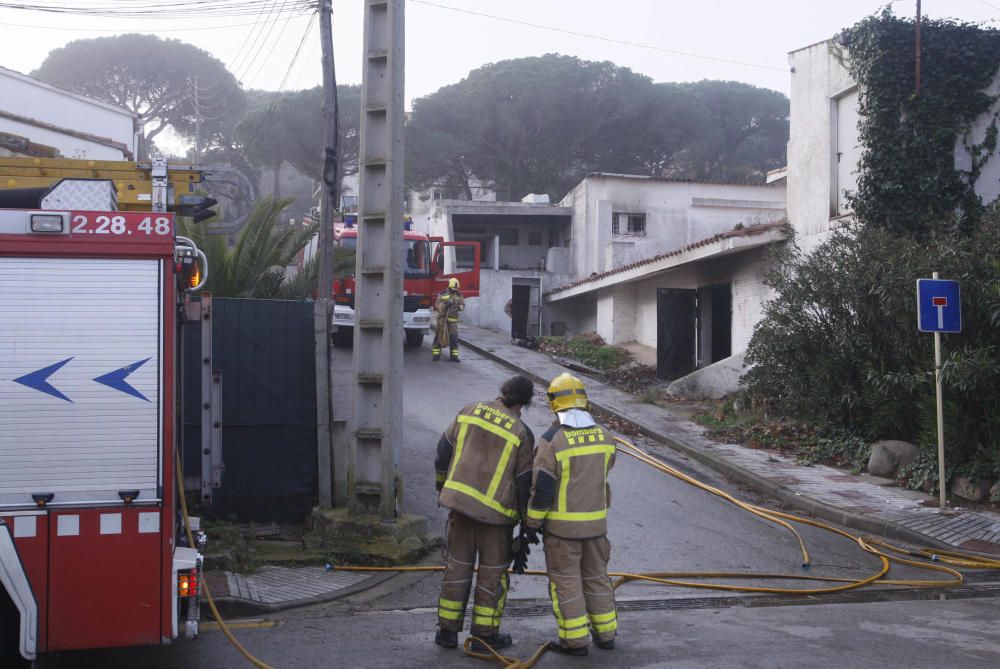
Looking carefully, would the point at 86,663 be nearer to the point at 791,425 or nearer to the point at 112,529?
the point at 112,529

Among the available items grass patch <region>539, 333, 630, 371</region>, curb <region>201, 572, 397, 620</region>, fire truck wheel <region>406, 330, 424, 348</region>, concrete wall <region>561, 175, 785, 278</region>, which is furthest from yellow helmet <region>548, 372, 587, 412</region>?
concrete wall <region>561, 175, 785, 278</region>

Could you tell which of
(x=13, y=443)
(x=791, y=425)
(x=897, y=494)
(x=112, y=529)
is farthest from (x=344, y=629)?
(x=791, y=425)

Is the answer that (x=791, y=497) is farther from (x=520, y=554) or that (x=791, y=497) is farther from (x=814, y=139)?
(x=814, y=139)

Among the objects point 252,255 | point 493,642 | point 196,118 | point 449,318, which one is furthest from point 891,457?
point 196,118

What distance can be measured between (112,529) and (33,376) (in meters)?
0.87

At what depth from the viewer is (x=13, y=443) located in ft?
16.5

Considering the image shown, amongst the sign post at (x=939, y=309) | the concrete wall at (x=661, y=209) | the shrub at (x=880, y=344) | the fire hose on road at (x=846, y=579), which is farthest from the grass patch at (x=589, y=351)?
the fire hose on road at (x=846, y=579)

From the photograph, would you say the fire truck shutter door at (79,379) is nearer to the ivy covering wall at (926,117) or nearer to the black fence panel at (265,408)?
the black fence panel at (265,408)

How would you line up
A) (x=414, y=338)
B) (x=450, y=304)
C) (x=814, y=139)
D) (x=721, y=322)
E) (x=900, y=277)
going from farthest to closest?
(x=414, y=338)
(x=721, y=322)
(x=450, y=304)
(x=814, y=139)
(x=900, y=277)

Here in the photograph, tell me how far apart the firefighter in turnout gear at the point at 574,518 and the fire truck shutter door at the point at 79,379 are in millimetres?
2262

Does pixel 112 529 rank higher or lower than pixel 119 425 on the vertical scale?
lower

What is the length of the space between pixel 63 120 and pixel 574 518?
24.3m

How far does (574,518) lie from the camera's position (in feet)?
20.1

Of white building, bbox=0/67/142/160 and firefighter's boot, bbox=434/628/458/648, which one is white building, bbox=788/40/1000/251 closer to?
firefighter's boot, bbox=434/628/458/648
